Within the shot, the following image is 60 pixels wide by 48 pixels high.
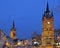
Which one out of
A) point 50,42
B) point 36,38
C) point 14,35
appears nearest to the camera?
point 50,42

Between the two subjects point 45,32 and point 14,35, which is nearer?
point 45,32

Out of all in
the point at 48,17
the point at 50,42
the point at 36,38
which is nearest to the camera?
the point at 50,42

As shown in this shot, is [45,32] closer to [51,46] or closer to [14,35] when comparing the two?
[51,46]

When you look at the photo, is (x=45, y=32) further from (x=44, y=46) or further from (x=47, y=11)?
(x=47, y=11)

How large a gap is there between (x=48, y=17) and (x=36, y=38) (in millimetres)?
15582

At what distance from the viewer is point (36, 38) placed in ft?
301

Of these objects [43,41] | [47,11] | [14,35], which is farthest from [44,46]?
[14,35]

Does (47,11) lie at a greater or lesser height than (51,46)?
greater

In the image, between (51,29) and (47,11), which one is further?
(47,11)

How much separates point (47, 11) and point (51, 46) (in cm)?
1315

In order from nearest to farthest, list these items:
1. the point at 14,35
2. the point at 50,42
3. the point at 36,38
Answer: the point at 50,42 → the point at 36,38 → the point at 14,35

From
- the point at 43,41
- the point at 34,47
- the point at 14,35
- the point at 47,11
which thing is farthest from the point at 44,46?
the point at 14,35

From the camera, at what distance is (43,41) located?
7356 cm

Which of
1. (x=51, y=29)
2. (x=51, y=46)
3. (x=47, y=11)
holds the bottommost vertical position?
(x=51, y=46)
